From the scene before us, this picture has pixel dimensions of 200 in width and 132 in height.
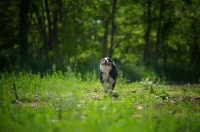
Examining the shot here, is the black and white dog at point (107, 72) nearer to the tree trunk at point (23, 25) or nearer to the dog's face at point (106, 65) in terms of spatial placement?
the dog's face at point (106, 65)

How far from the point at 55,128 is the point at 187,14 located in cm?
2784

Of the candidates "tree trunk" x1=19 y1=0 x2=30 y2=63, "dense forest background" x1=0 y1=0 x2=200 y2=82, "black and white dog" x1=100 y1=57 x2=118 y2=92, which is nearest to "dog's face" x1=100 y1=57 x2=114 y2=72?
"black and white dog" x1=100 y1=57 x2=118 y2=92

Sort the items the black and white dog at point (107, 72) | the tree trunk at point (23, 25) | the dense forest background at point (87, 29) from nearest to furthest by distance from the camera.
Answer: the black and white dog at point (107, 72)
the tree trunk at point (23, 25)
the dense forest background at point (87, 29)

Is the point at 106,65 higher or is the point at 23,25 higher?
the point at 23,25

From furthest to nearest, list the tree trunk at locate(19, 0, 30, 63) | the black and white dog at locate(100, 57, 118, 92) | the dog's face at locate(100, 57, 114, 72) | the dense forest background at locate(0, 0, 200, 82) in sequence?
the dense forest background at locate(0, 0, 200, 82), the tree trunk at locate(19, 0, 30, 63), the black and white dog at locate(100, 57, 118, 92), the dog's face at locate(100, 57, 114, 72)

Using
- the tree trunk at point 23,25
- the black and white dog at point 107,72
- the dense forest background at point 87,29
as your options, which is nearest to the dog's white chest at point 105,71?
the black and white dog at point 107,72

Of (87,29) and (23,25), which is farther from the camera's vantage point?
(87,29)

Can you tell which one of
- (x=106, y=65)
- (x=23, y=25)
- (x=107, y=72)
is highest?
(x=23, y=25)

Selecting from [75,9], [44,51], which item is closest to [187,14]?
[75,9]

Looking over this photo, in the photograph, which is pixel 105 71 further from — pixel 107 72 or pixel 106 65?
pixel 106 65

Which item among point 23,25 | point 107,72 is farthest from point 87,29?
point 107,72

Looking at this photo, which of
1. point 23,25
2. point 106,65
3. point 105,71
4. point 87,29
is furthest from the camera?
point 87,29

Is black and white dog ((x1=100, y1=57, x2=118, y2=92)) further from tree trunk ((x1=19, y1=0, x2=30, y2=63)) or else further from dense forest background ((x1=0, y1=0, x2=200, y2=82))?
tree trunk ((x1=19, y1=0, x2=30, y2=63))

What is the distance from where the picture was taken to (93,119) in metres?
6.44
